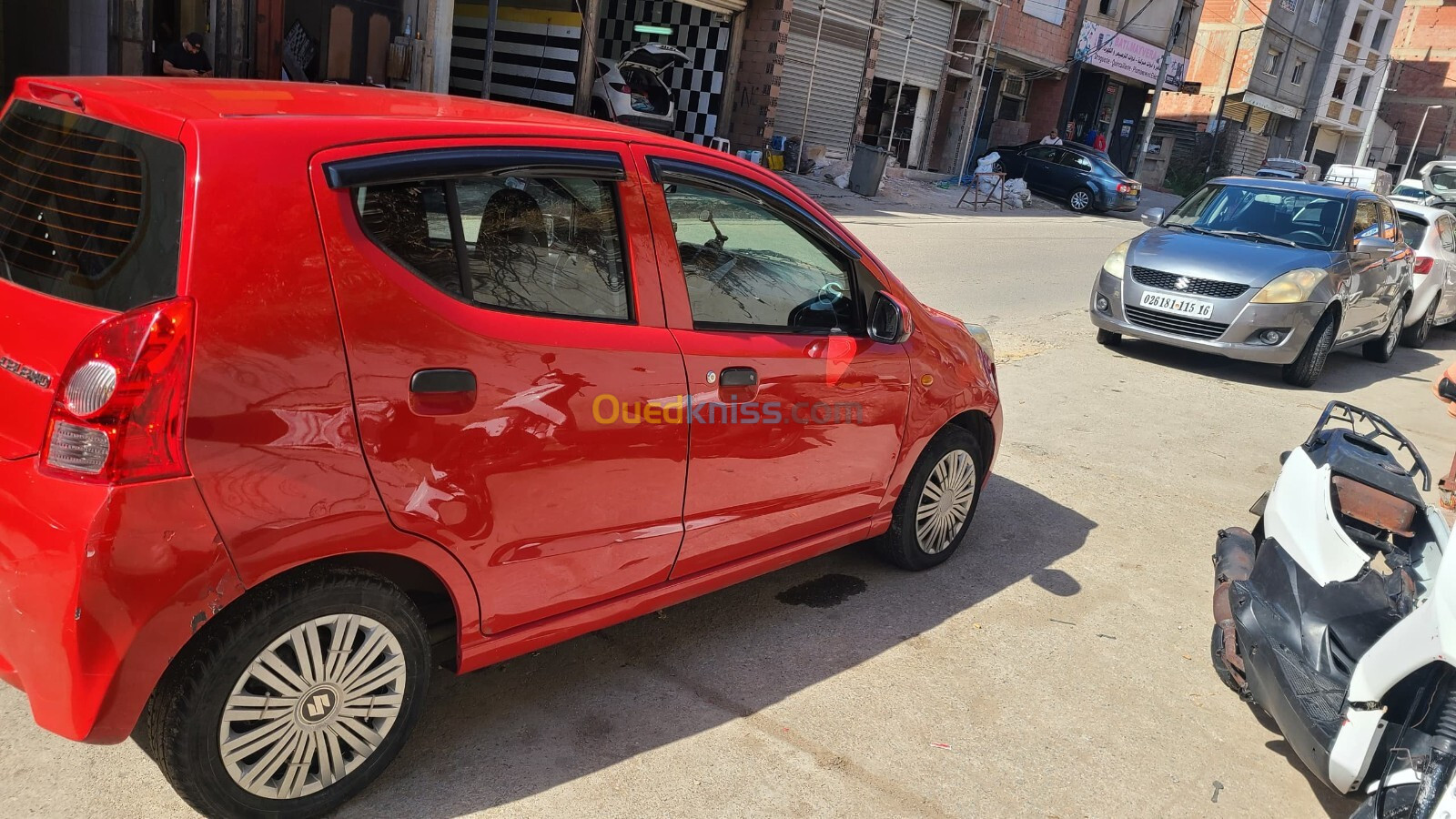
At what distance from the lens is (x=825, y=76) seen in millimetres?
22219

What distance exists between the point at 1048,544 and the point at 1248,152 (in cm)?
4629

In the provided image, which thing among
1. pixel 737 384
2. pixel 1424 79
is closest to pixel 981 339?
pixel 737 384

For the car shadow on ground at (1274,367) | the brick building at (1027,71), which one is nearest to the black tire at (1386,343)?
the car shadow on ground at (1274,367)

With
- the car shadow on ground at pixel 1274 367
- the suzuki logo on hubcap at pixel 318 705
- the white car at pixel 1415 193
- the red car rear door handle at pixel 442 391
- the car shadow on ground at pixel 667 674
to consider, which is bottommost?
the car shadow on ground at pixel 667 674

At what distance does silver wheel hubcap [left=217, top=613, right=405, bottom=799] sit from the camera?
7.72 feet

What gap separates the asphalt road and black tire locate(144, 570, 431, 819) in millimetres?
190

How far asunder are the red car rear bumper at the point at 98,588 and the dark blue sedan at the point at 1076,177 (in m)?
27.2

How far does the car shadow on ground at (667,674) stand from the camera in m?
2.84

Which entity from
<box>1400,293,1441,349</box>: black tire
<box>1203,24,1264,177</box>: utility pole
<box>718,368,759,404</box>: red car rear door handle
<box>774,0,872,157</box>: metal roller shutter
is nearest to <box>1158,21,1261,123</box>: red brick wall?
<box>1203,24,1264,177</box>: utility pole

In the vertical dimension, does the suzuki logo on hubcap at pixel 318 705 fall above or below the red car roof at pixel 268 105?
below

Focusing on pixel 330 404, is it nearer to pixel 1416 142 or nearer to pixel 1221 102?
pixel 1221 102

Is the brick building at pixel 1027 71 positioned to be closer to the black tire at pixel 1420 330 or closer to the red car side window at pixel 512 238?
the black tire at pixel 1420 330

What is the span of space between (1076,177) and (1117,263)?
19.2 metres

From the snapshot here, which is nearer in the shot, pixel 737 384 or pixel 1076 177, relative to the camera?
pixel 737 384
